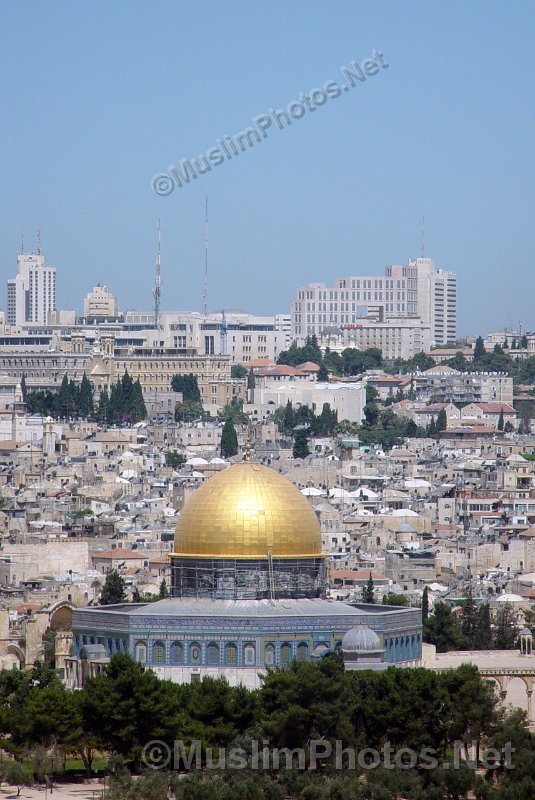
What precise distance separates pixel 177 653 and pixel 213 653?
0.61 metres

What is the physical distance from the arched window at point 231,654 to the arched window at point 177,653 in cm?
75

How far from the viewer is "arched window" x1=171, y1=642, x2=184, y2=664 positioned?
46.3 m

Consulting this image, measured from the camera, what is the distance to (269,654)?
4628cm

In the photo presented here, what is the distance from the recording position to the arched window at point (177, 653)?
46344 mm

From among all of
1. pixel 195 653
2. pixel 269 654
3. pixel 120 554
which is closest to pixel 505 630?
pixel 269 654

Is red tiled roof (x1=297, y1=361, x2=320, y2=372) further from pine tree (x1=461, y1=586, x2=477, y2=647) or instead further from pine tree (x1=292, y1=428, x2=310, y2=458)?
pine tree (x1=461, y1=586, x2=477, y2=647)

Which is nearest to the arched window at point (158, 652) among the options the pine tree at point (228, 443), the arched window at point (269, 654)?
the arched window at point (269, 654)

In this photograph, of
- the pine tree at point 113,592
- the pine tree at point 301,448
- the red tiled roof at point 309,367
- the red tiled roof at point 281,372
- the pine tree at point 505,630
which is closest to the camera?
the pine tree at point 505,630

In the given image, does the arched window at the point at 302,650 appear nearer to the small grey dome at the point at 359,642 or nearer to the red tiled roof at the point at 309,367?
the small grey dome at the point at 359,642

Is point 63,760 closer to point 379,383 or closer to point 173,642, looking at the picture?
point 173,642

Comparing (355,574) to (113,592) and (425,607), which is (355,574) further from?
(113,592)

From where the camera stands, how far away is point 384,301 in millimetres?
195000

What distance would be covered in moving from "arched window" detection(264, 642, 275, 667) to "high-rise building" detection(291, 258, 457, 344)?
142 meters

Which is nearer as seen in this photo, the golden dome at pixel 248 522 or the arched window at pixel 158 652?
the arched window at pixel 158 652
